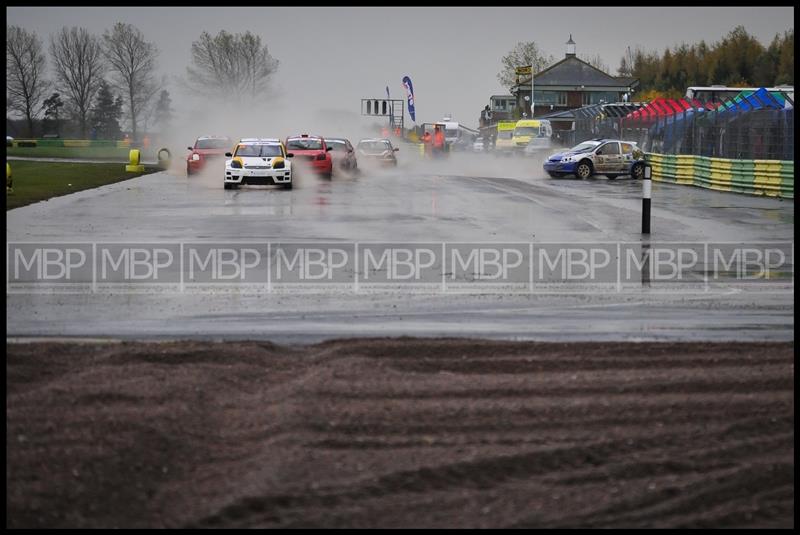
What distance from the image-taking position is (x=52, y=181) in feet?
123

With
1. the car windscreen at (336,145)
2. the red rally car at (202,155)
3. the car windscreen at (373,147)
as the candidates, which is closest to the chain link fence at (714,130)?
the car windscreen at (373,147)

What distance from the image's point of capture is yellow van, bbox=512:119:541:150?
69812 mm

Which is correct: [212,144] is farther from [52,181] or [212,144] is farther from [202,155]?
[52,181]

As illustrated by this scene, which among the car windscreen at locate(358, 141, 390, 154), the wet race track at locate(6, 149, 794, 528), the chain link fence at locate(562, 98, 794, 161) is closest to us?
the wet race track at locate(6, 149, 794, 528)

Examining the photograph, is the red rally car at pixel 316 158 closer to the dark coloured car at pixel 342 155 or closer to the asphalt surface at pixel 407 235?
the asphalt surface at pixel 407 235

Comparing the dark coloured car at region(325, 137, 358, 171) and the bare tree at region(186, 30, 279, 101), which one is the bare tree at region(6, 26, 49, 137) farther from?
the dark coloured car at region(325, 137, 358, 171)

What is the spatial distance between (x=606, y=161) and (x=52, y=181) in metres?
18.8

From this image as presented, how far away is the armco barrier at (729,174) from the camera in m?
30.9

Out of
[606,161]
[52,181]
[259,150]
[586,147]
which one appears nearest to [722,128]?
[606,161]

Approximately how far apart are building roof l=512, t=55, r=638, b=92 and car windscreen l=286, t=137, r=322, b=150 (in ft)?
337

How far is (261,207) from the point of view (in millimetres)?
25984

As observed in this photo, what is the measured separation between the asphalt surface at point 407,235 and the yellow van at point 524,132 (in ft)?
91.7

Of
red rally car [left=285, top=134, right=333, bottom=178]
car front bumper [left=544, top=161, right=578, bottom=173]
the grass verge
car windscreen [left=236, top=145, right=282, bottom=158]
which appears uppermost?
car windscreen [left=236, top=145, right=282, bottom=158]

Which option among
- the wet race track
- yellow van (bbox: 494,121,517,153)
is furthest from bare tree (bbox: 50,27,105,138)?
the wet race track
